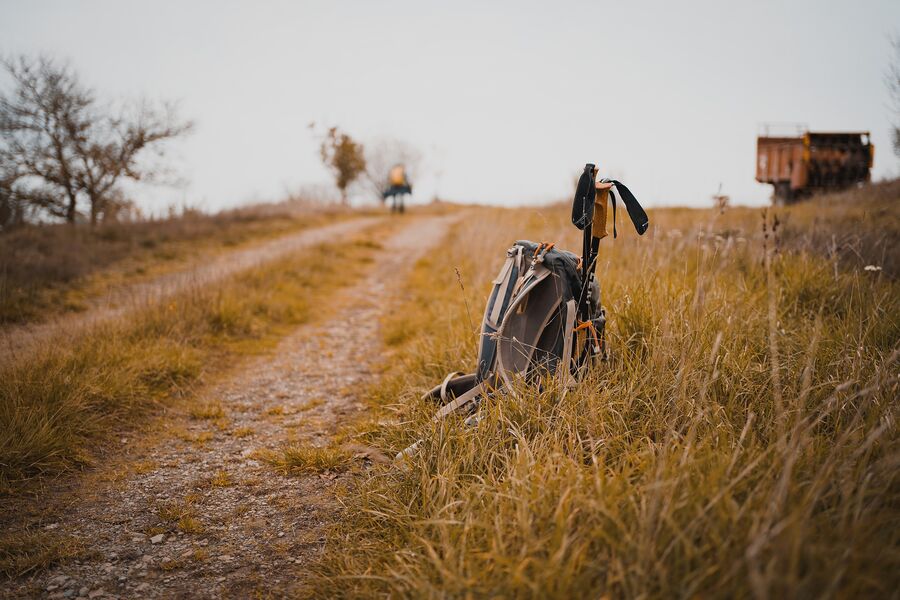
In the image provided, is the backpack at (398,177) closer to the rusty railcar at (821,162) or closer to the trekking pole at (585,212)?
the rusty railcar at (821,162)

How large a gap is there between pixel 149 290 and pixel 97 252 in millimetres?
3656

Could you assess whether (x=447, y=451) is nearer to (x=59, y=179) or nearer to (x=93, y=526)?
(x=93, y=526)

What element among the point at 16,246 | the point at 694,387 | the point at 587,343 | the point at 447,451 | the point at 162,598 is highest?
the point at 16,246

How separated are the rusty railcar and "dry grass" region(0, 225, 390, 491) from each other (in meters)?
13.8

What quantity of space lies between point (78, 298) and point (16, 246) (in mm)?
3673

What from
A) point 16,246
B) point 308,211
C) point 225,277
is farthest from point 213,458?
point 308,211

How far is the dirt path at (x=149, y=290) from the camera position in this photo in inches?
169

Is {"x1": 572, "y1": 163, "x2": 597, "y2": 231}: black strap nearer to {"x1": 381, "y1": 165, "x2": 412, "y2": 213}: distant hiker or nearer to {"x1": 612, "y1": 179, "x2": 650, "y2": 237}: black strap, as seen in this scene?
{"x1": 612, "y1": 179, "x2": 650, "y2": 237}: black strap

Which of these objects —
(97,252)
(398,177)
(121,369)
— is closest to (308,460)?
(121,369)

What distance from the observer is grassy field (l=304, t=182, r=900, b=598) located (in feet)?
4.27

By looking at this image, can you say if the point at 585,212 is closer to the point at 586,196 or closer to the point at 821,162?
the point at 586,196

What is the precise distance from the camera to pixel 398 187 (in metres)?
21.8

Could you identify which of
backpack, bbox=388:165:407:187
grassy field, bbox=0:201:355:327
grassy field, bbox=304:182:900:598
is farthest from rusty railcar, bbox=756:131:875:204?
grassy field, bbox=0:201:355:327

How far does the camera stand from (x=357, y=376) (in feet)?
13.8
